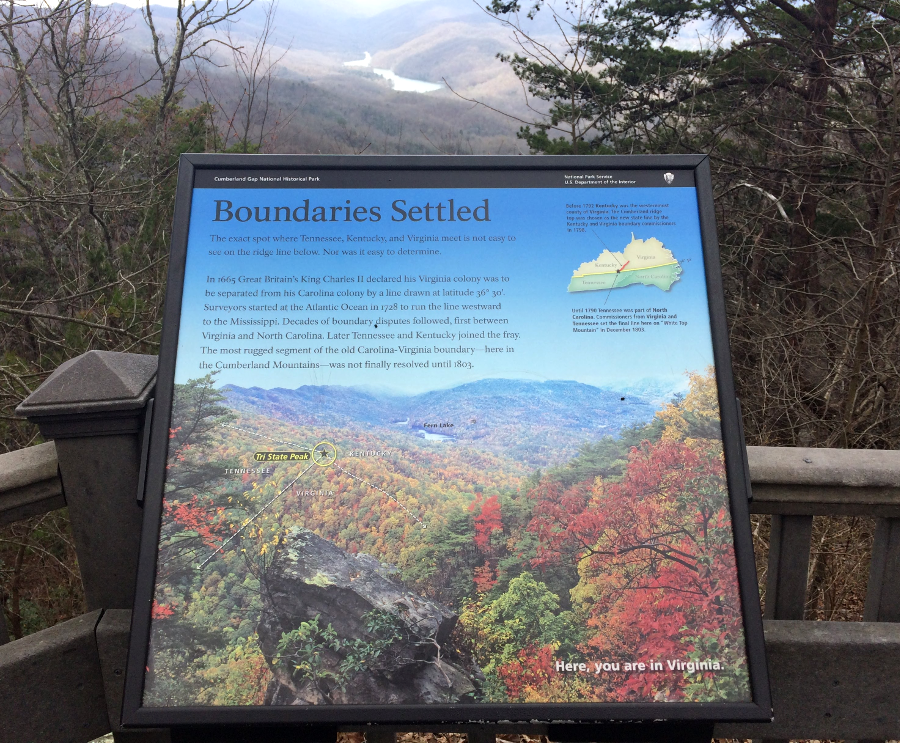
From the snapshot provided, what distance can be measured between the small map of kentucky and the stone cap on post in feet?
4.56

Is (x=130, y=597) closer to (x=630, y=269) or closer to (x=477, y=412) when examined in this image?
(x=477, y=412)

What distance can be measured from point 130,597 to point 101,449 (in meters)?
0.53

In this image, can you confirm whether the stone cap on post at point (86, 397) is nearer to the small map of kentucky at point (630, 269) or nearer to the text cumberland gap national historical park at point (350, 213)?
the text cumberland gap national historical park at point (350, 213)

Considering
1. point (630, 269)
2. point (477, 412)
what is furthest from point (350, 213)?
point (630, 269)

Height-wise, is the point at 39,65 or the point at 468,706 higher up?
the point at 39,65

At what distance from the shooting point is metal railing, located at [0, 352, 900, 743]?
78.0 inches

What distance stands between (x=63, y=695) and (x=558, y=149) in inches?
394

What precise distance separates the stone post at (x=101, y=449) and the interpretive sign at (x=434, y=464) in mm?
342

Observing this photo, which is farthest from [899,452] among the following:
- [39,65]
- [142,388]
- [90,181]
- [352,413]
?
[39,65]

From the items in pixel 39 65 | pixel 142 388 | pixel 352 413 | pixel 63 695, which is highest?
pixel 39 65

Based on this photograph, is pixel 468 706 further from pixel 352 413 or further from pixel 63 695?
pixel 63 695

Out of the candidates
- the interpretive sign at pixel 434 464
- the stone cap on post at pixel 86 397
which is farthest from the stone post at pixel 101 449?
the interpretive sign at pixel 434 464

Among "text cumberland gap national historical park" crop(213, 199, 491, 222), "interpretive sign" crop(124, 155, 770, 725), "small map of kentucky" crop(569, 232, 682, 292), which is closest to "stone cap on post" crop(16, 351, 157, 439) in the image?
"interpretive sign" crop(124, 155, 770, 725)

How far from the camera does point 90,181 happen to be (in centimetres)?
681
